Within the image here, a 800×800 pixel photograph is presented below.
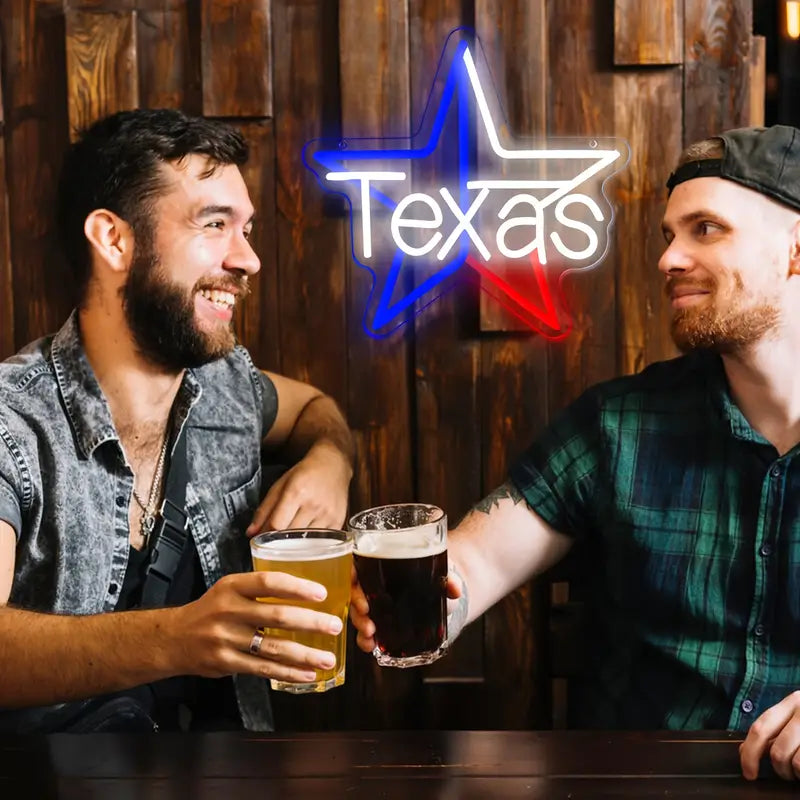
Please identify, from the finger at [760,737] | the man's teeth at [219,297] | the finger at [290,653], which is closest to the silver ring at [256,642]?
the finger at [290,653]

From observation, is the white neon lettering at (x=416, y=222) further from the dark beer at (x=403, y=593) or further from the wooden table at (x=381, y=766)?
the wooden table at (x=381, y=766)

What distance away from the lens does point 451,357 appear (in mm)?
2723

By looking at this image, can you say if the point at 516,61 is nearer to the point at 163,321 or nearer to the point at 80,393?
the point at 163,321

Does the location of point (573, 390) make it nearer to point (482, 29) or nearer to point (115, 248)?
point (482, 29)

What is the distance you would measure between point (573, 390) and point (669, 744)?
1426mm

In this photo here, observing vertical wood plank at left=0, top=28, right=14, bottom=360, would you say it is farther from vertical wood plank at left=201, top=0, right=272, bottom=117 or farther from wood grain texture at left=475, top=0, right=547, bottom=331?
wood grain texture at left=475, top=0, right=547, bottom=331

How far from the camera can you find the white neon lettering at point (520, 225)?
2.61 metres

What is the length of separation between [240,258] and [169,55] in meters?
0.81

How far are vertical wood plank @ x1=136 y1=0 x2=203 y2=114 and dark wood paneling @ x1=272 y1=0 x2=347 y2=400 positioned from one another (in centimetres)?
24

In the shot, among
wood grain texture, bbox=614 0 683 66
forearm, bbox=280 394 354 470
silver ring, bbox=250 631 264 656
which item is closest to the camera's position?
silver ring, bbox=250 631 264 656

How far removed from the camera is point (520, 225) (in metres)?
2.63

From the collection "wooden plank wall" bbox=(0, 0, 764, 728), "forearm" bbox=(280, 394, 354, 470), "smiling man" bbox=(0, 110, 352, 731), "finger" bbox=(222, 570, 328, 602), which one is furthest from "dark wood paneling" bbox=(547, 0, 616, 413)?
"finger" bbox=(222, 570, 328, 602)

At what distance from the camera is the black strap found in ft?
6.97

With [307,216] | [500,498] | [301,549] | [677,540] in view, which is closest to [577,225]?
[307,216]
